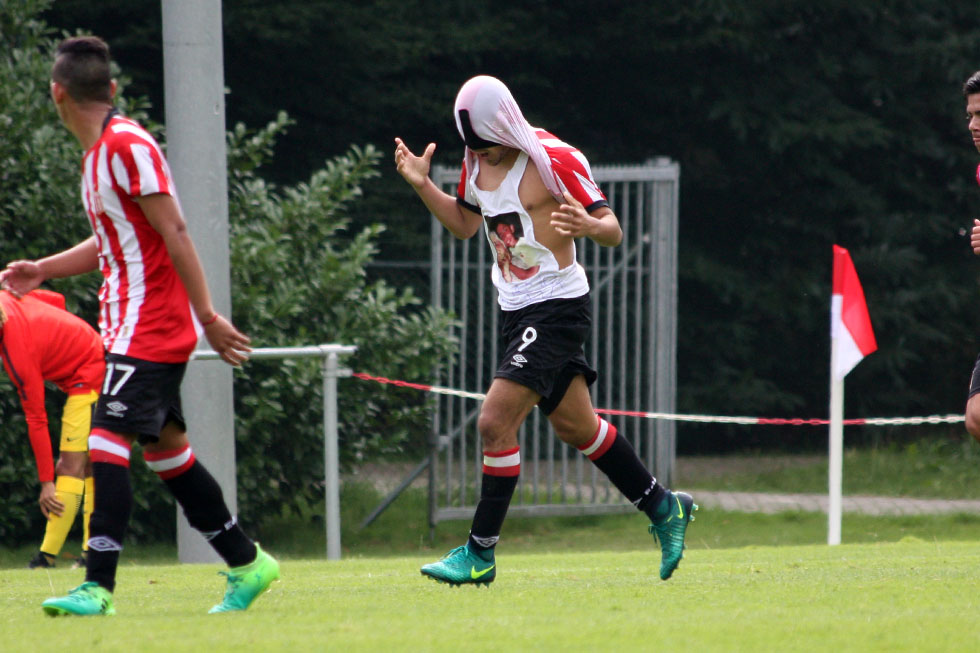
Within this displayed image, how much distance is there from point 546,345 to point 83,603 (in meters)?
1.87

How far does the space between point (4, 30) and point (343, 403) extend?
3.94m

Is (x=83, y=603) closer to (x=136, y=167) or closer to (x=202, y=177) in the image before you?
(x=136, y=167)

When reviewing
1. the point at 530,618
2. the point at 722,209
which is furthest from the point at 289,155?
the point at 530,618

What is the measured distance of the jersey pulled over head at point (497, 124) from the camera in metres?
5.18

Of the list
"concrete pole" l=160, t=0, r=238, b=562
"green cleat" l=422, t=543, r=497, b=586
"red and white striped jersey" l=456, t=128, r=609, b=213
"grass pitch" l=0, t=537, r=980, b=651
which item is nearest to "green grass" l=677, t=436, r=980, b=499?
"concrete pole" l=160, t=0, r=238, b=562

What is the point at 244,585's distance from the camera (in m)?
4.53

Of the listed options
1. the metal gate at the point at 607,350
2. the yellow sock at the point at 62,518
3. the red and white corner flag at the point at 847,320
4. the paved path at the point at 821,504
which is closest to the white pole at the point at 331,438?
the yellow sock at the point at 62,518

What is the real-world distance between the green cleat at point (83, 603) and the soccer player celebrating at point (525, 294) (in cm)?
129

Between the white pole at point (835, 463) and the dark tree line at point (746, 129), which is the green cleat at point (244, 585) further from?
the dark tree line at point (746, 129)

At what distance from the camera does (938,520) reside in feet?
39.5

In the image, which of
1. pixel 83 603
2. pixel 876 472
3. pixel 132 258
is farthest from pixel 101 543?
pixel 876 472

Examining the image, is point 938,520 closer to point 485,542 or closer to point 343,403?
point 343,403

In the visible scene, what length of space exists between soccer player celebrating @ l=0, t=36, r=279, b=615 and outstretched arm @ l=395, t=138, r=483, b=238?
136cm

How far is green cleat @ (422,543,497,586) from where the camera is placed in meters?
5.17
